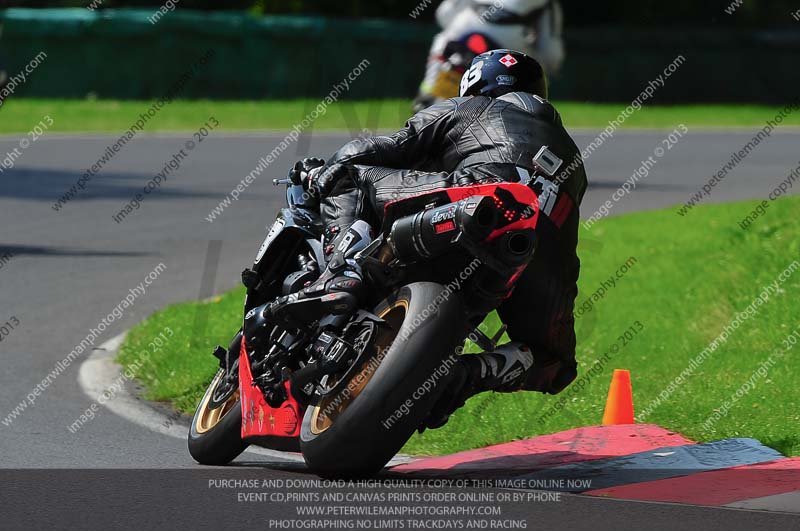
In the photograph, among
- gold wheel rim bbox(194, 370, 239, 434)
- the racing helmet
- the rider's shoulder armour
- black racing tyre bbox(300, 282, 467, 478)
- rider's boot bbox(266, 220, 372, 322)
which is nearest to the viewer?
black racing tyre bbox(300, 282, 467, 478)

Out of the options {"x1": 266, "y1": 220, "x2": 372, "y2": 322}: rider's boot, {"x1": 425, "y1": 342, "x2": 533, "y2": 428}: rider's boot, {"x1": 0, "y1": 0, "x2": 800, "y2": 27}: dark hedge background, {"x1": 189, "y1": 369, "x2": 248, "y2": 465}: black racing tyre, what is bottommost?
{"x1": 0, "y1": 0, "x2": 800, "y2": 27}: dark hedge background

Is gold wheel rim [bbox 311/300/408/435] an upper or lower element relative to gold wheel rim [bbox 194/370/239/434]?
upper

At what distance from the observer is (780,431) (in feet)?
22.9

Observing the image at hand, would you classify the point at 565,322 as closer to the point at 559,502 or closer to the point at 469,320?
the point at 469,320

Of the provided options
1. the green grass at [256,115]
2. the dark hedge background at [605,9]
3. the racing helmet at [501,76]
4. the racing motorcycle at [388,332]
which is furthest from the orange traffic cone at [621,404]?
the dark hedge background at [605,9]

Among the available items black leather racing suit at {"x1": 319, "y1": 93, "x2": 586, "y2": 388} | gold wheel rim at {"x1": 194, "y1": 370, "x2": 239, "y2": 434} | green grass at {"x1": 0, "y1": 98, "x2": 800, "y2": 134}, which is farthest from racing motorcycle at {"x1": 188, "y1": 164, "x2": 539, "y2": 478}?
green grass at {"x1": 0, "y1": 98, "x2": 800, "y2": 134}

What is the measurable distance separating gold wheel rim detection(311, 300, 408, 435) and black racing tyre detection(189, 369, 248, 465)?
0.77 m

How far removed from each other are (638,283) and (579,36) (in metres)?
24.7

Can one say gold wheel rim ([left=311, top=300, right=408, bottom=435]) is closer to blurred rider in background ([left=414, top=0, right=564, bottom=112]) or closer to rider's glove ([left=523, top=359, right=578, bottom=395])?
rider's glove ([left=523, top=359, right=578, bottom=395])

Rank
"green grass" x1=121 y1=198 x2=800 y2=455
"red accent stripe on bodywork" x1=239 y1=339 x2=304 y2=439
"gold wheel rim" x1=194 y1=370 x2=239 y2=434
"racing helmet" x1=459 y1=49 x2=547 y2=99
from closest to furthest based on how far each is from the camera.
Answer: "red accent stripe on bodywork" x1=239 y1=339 x2=304 y2=439
"racing helmet" x1=459 y1=49 x2=547 y2=99
"gold wheel rim" x1=194 y1=370 x2=239 y2=434
"green grass" x1=121 y1=198 x2=800 y2=455

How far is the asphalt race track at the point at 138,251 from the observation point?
5633mm

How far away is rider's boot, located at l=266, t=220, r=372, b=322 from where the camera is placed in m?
5.76

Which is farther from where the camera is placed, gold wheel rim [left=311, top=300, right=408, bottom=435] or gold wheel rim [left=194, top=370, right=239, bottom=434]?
gold wheel rim [left=194, top=370, right=239, bottom=434]

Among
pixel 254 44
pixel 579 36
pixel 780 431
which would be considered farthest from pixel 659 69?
pixel 780 431
